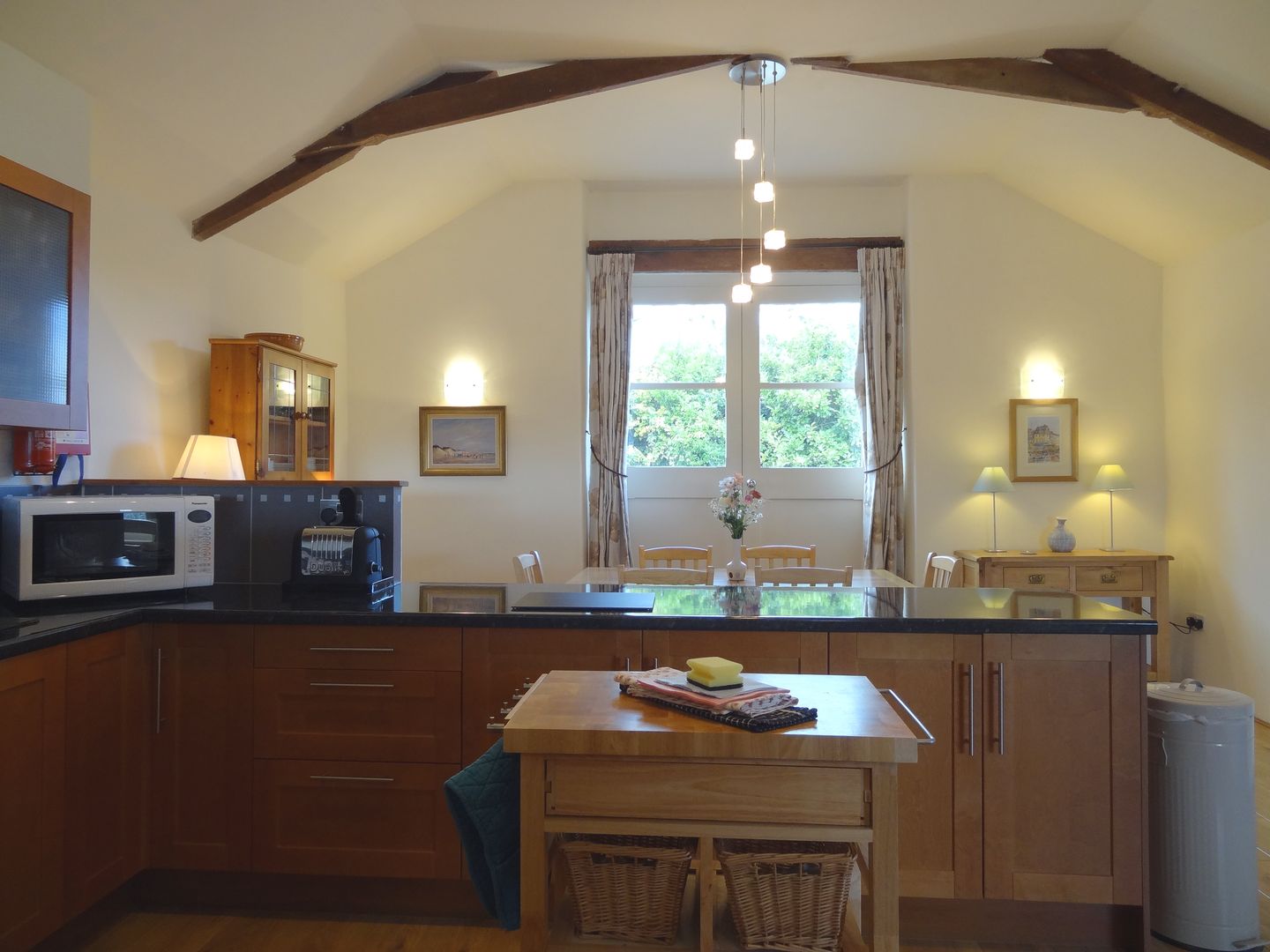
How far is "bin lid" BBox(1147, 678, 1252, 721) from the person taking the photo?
221cm

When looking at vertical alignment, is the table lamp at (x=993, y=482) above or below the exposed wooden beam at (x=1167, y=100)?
below

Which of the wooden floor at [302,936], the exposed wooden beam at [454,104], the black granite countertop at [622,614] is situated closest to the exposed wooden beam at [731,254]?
the exposed wooden beam at [454,104]

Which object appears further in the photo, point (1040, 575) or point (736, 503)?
point (1040, 575)

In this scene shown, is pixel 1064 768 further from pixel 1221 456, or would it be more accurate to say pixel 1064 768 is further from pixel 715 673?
pixel 1221 456

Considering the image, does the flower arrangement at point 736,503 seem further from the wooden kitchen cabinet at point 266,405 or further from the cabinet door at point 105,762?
the cabinet door at point 105,762

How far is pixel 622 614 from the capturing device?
226 cm

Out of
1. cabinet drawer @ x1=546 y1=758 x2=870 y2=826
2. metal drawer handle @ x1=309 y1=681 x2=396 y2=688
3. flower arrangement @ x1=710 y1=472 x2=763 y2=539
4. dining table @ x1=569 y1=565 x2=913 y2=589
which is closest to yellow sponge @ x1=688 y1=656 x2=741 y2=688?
cabinet drawer @ x1=546 y1=758 x2=870 y2=826

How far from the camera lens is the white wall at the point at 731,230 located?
5.82 meters

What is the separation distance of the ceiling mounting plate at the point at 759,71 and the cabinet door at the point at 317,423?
2.80 metres

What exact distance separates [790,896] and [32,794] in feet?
5.94

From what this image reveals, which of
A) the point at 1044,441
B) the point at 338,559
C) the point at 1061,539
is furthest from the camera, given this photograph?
the point at 1044,441

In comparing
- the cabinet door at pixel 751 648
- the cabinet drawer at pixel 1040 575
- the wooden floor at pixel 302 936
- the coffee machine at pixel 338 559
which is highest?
the coffee machine at pixel 338 559

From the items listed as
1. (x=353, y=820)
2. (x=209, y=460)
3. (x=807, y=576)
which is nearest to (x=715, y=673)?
(x=353, y=820)

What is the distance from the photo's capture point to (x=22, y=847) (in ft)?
6.54
